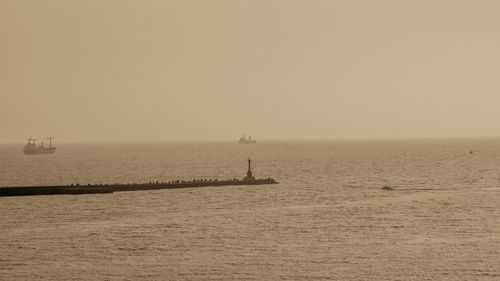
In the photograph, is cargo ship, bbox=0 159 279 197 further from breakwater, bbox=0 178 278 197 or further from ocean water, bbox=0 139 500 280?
ocean water, bbox=0 139 500 280

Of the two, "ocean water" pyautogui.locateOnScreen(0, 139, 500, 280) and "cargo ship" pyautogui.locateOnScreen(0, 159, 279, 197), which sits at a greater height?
"cargo ship" pyautogui.locateOnScreen(0, 159, 279, 197)

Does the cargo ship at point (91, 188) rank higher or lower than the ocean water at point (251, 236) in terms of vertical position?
higher

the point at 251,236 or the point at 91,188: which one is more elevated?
the point at 91,188

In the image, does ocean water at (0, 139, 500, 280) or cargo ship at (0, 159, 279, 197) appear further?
cargo ship at (0, 159, 279, 197)

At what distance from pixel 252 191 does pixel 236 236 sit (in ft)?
165

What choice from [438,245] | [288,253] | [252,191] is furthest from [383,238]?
[252,191]

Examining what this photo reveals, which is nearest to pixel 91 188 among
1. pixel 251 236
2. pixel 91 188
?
pixel 91 188

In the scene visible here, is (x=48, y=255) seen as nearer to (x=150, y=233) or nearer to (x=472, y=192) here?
(x=150, y=233)

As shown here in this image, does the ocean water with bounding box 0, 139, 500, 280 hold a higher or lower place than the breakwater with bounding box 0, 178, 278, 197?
lower

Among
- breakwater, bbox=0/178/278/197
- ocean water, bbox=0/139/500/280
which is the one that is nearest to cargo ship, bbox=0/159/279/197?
breakwater, bbox=0/178/278/197

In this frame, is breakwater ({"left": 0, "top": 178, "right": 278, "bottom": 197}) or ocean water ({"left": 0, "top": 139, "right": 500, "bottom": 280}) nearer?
ocean water ({"left": 0, "top": 139, "right": 500, "bottom": 280})

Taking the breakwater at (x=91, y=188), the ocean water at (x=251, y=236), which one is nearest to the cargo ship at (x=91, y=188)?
the breakwater at (x=91, y=188)

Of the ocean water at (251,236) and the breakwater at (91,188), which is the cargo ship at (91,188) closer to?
the breakwater at (91,188)

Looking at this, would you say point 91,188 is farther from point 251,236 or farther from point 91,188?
point 251,236
